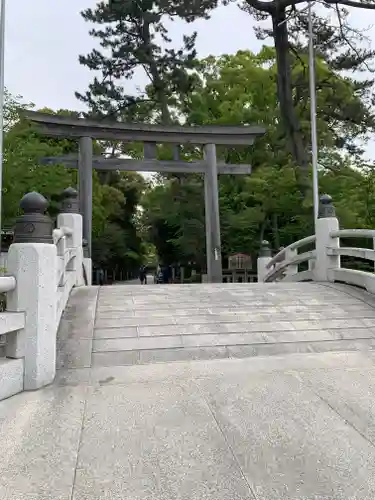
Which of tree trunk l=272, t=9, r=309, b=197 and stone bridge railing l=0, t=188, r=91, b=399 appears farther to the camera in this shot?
tree trunk l=272, t=9, r=309, b=197

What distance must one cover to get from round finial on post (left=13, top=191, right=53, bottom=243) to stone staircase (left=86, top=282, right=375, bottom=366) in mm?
1238

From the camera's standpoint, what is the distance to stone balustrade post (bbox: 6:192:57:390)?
326 cm

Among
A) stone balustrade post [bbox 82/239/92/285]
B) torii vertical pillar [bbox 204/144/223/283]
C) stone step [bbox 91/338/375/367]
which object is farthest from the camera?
torii vertical pillar [bbox 204/144/223/283]

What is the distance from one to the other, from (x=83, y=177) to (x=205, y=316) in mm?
8567

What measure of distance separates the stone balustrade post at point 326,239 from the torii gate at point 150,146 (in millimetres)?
5662

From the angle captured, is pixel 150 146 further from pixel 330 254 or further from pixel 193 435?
pixel 193 435

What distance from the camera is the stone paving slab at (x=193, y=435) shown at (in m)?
2.02

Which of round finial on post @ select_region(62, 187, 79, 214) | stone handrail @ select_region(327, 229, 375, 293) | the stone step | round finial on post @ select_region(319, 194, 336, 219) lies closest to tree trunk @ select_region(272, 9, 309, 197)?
round finial on post @ select_region(319, 194, 336, 219)

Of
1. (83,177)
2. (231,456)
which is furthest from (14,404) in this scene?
(83,177)

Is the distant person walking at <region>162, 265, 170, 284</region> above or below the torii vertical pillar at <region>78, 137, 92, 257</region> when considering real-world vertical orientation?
below

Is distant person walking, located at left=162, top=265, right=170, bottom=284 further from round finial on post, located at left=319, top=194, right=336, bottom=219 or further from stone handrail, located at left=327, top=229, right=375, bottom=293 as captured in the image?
stone handrail, located at left=327, top=229, right=375, bottom=293

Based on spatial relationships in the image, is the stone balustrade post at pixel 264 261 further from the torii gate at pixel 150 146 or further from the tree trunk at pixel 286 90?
the tree trunk at pixel 286 90

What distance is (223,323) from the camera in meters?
4.84

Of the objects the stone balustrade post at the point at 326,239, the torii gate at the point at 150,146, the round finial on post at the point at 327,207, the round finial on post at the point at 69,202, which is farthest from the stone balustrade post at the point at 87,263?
the round finial on post at the point at 327,207
